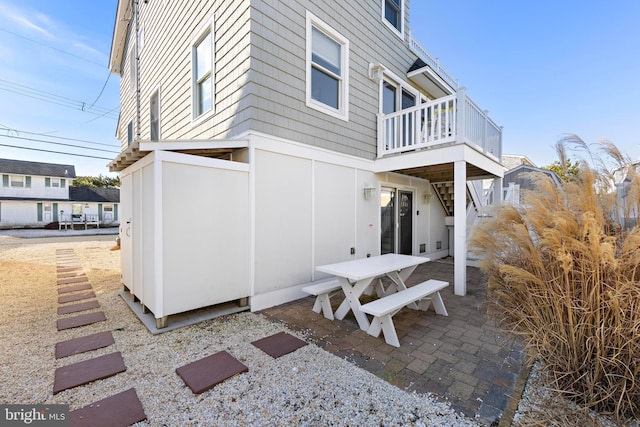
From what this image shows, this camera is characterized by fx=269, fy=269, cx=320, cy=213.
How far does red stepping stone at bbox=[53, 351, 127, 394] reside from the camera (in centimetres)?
227

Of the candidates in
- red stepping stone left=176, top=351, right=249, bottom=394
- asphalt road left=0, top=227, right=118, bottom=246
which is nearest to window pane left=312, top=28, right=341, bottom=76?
red stepping stone left=176, top=351, right=249, bottom=394

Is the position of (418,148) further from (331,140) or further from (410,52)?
(410,52)

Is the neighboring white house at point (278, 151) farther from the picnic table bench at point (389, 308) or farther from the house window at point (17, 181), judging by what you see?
the house window at point (17, 181)

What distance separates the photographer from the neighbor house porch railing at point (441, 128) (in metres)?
5.16

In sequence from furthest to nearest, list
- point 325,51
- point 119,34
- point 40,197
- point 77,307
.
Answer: point 40,197 → point 119,34 → point 325,51 → point 77,307

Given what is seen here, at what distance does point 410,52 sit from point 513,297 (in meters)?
7.84

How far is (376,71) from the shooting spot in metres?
6.39

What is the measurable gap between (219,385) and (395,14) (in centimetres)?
919

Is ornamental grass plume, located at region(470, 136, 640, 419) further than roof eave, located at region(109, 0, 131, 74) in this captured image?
No

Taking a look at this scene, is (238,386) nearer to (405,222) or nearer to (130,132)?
(405,222)

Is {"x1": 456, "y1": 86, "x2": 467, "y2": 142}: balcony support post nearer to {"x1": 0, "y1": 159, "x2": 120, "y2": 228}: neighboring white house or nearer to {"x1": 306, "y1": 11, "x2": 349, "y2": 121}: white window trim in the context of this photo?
{"x1": 306, "y1": 11, "x2": 349, "y2": 121}: white window trim

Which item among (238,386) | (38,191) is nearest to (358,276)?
(238,386)

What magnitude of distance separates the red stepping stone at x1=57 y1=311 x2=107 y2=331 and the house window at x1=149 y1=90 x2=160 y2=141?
560cm

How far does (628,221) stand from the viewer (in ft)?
6.12
